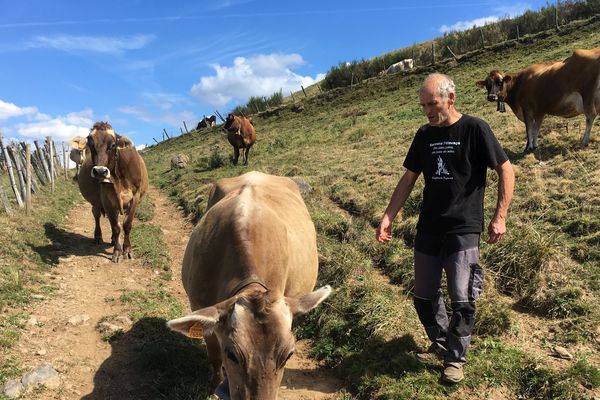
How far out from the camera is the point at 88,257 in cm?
794

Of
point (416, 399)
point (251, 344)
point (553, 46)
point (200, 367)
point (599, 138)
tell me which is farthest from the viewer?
point (553, 46)

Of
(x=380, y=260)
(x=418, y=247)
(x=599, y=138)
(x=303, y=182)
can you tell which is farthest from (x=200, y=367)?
(x=599, y=138)

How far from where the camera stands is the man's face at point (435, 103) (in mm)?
3639

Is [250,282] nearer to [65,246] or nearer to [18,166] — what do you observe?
[65,246]

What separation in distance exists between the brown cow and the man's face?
5.79 metres

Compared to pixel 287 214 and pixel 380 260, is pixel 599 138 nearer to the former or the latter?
pixel 380 260

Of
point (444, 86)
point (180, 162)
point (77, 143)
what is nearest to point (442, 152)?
point (444, 86)

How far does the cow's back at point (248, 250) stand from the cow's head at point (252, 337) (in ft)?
0.88

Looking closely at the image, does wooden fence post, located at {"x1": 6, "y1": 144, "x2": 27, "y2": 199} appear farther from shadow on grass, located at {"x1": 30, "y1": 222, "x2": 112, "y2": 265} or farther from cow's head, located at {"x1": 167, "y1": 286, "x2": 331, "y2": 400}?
cow's head, located at {"x1": 167, "y1": 286, "x2": 331, "y2": 400}

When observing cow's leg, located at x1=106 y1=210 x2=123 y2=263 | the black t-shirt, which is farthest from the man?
cow's leg, located at x1=106 y1=210 x2=123 y2=263

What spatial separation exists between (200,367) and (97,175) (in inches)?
179

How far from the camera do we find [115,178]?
319 inches

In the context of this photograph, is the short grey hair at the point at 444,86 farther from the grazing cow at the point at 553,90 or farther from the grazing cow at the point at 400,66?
the grazing cow at the point at 400,66

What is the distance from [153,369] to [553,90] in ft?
30.5
